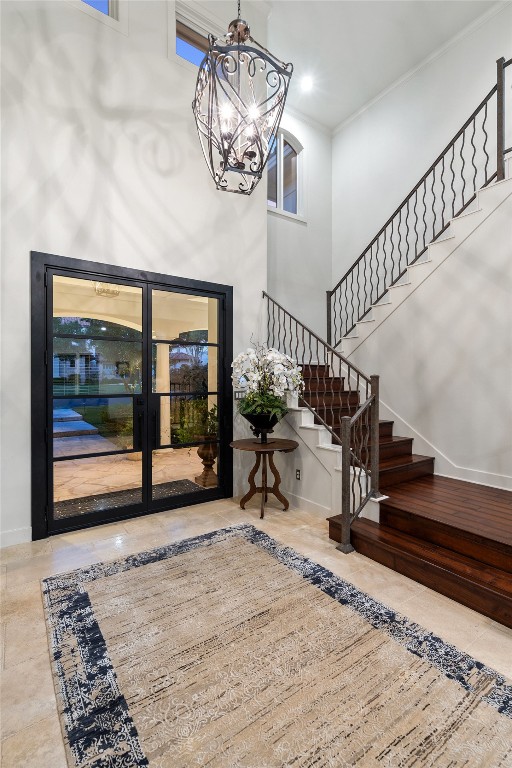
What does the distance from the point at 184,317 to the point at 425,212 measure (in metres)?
3.88

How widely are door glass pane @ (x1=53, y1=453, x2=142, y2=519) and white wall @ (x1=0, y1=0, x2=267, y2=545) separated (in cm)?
28

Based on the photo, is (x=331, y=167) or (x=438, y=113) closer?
(x=438, y=113)

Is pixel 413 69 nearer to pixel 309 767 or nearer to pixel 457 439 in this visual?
pixel 457 439

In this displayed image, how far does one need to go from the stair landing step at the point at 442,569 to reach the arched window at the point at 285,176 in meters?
5.28

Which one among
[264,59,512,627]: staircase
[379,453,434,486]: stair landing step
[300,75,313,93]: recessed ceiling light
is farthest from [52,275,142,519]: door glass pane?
[300,75,313,93]: recessed ceiling light

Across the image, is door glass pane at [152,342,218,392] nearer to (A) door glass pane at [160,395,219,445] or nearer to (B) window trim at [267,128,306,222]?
(A) door glass pane at [160,395,219,445]

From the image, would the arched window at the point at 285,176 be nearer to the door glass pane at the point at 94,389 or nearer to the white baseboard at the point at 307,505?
the door glass pane at the point at 94,389

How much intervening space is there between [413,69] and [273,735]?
7.71 metres

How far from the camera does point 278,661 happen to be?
189 cm

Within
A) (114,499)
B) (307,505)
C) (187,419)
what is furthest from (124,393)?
(307,505)

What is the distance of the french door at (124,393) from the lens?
10.9 ft

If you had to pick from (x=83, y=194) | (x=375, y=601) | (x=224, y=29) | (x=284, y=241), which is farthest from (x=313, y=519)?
(x=224, y=29)

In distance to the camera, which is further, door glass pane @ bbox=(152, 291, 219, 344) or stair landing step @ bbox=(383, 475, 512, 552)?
door glass pane @ bbox=(152, 291, 219, 344)

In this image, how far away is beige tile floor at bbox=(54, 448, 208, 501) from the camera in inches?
136
